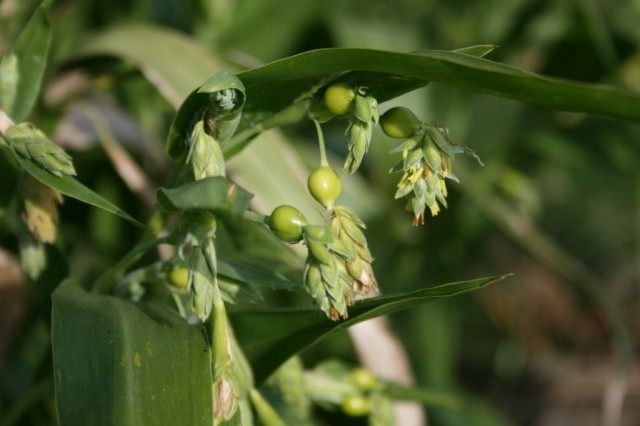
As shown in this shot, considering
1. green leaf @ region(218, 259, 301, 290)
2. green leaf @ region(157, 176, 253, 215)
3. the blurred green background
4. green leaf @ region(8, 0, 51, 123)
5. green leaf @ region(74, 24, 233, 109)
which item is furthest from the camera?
the blurred green background

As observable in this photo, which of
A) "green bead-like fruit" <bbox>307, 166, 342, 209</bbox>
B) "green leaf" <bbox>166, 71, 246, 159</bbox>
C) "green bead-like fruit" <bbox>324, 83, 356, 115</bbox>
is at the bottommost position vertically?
"green leaf" <bbox>166, 71, 246, 159</bbox>

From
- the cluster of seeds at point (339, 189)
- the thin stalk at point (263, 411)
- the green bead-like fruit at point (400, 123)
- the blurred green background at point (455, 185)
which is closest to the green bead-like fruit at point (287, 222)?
the cluster of seeds at point (339, 189)

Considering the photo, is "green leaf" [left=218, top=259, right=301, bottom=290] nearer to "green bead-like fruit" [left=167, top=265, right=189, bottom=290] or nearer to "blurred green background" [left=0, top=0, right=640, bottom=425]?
"green bead-like fruit" [left=167, top=265, right=189, bottom=290]

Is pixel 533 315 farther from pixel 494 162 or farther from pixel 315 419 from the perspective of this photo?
pixel 315 419

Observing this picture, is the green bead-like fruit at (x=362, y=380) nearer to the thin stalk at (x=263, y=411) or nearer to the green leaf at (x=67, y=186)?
the thin stalk at (x=263, y=411)

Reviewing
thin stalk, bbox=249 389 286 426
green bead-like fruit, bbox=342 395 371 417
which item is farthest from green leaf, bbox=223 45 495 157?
green bead-like fruit, bbox=342 395 371 417

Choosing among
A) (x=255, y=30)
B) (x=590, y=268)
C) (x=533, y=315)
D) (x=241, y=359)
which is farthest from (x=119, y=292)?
(x=590, y=268)
